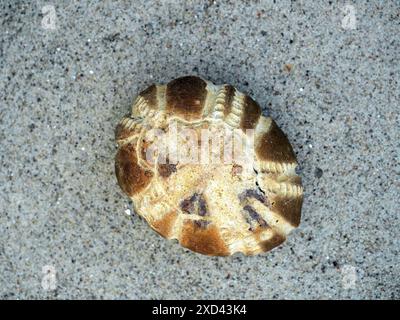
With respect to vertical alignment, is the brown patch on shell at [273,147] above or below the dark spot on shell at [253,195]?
above

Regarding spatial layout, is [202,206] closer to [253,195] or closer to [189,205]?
[189,205]

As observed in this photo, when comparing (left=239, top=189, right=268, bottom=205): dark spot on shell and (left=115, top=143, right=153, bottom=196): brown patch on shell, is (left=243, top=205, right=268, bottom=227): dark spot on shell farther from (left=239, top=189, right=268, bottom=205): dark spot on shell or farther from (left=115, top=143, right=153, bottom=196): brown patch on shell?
(left=115, top=143, right=153, bottom=196): brown patch on shell

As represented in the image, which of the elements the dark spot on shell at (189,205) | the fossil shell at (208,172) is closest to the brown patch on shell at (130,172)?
the fossil shell at (208,172)

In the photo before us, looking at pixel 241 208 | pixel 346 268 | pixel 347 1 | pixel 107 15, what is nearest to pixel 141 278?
pixel 241 208

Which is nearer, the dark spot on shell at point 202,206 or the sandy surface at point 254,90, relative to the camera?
the dark spot on shell at point 202,206

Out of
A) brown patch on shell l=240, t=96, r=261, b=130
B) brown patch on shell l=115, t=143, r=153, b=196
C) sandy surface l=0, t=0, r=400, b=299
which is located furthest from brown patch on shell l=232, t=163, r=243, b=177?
sandy surface l=0, t=0, r=400, b=299

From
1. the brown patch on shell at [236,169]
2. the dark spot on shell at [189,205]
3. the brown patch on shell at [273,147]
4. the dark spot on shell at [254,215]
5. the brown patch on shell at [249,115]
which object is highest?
the brown patch on shell at [249,115]

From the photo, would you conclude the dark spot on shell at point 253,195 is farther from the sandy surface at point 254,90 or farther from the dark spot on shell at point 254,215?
the sandy surface at point 254,90

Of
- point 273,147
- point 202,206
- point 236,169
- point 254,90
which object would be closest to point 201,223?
point 202,206

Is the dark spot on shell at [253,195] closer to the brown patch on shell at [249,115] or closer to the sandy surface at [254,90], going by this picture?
the brown patch on shell at [249,115]
